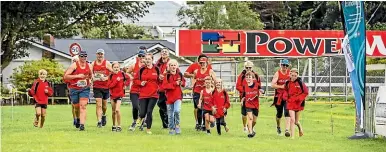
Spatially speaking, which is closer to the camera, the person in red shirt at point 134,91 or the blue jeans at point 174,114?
the blue jeans at point 174,114

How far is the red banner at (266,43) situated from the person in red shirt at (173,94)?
25510 millimetres

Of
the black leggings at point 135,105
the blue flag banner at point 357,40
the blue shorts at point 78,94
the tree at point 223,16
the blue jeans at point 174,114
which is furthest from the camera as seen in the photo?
the tree at point 223,16

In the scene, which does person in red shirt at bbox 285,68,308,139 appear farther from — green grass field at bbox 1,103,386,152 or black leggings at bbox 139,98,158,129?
black leggings at bbox 139,98,158,129

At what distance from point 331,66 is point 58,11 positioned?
1647 cm

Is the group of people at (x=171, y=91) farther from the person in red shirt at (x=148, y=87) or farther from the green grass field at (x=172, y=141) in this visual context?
the green grass field at (x=172, y=141)

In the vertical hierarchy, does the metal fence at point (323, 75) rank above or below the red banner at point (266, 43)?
below

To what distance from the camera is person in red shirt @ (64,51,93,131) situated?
61.8ft

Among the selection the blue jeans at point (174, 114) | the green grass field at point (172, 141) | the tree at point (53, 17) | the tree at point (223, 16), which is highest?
the tree at point (223, 16)

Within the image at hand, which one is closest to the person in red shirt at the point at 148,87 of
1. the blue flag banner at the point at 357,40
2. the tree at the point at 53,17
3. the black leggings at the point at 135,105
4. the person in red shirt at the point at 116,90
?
the person in red shirt at the point at 116,90

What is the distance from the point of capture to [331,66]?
123 ft

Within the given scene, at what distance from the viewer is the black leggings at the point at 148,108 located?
18328 millimetres

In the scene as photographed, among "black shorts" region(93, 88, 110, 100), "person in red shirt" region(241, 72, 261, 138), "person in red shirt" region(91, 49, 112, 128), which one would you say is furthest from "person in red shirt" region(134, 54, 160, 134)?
"person in red shirt" region(241, 72, 261, 138)

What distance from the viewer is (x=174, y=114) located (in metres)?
18.5

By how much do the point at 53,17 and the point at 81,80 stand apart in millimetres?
29949
